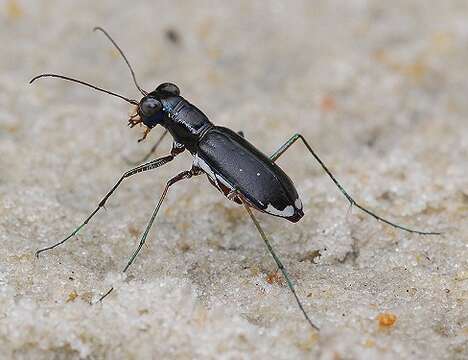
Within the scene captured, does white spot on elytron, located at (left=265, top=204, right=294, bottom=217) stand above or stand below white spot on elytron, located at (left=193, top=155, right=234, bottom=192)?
→ below

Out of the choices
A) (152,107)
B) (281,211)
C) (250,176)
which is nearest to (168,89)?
(152,107)

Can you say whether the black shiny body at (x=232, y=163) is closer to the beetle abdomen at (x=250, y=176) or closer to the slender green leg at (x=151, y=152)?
the beetle abdomen at (x=250, y=176)

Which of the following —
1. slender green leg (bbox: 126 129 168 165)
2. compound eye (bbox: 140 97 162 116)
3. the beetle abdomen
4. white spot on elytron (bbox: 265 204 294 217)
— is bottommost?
white spot on elytron (bbox: 265 204 294 217)

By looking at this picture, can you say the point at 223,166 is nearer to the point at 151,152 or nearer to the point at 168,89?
the point at 168,89

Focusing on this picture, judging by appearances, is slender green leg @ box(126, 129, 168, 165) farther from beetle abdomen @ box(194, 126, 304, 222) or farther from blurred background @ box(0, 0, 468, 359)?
beetle abdomen @ box(194, 126, 304, 222)

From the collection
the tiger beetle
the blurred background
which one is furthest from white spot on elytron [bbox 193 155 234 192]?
the blurred background

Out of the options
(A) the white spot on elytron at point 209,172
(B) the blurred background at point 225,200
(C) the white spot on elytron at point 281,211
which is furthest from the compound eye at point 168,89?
(C) the white spot on elytron at point 281,211

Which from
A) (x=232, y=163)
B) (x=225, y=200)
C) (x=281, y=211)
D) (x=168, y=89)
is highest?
(x=168, y=89)
